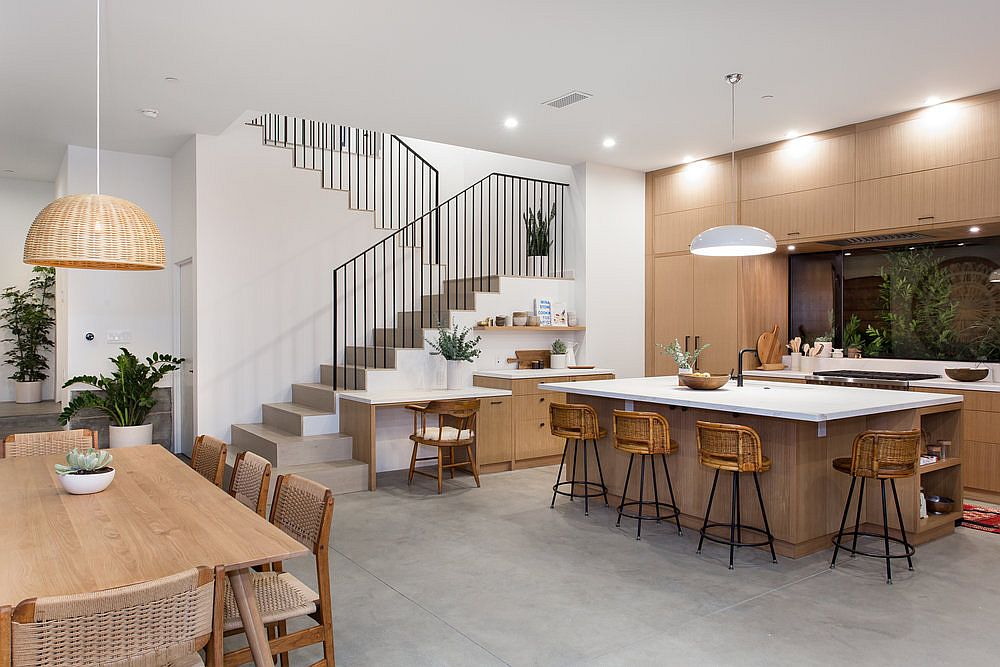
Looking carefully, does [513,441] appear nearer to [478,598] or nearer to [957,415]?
[478,598]

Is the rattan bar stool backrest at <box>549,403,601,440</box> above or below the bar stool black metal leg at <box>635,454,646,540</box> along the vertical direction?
above

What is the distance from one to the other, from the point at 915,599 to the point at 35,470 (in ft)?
14.7

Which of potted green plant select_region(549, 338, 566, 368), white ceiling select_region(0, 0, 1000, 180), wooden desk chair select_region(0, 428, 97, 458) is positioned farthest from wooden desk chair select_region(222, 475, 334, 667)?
potted green plant select_region(549, 338, 566, 368)

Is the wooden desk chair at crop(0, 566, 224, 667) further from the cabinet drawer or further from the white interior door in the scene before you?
the white interior door

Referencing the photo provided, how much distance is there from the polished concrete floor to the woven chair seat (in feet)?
1.63

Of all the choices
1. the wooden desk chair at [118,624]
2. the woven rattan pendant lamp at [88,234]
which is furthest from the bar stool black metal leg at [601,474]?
the wooden desk chair at [118,624]

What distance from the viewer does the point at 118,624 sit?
177 cm

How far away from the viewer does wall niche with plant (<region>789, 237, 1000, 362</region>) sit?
244 inches

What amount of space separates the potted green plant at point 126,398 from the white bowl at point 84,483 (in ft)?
13.4

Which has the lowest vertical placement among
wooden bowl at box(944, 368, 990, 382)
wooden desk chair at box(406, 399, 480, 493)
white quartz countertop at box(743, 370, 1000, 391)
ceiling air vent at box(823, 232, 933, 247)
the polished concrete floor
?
the polished concrete floor

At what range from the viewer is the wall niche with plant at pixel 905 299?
6195 mm

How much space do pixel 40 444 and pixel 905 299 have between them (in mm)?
7121

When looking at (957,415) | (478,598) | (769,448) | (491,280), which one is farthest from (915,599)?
(491,280)

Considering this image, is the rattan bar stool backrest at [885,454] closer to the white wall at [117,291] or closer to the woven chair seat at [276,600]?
the woven chair seat at [276,600]
